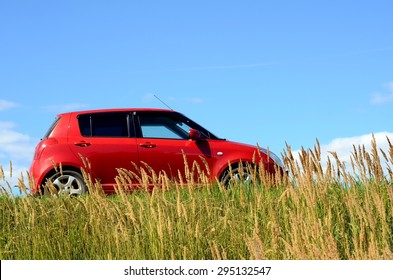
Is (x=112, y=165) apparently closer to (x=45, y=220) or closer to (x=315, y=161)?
(x=45, y=220)

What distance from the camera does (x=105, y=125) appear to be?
1302 centimetres

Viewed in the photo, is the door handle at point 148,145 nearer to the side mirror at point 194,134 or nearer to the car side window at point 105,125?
the car side window at point 105,125

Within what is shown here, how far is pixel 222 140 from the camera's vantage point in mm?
12867

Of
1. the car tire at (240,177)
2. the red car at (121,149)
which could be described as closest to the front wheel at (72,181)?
the red car at (121,149)

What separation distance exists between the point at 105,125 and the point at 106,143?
47 centimetres

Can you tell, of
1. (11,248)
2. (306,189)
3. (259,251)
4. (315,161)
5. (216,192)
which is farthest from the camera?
(216,192)

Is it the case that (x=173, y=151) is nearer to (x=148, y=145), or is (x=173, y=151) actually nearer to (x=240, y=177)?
(x=148, y=145)

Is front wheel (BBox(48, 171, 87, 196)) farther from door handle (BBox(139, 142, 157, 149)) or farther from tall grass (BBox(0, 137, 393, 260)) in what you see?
tall grass (BBox(0, 137, 393, 260))

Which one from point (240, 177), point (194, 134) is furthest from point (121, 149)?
point (240, 177)

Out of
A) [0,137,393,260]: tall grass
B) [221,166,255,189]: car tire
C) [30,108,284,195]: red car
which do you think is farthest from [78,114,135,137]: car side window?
[0,137,393,260]: tall grass

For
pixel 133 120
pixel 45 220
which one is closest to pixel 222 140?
pixel 133 120

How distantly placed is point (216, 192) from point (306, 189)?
9.13ft

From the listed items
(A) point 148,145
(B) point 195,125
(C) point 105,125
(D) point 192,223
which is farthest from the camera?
(C) point 105,125

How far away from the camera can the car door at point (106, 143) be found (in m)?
12.6
